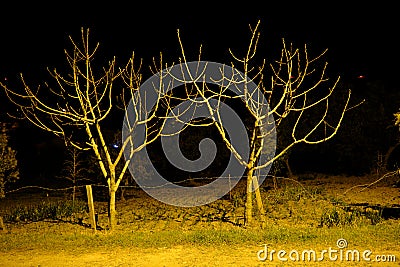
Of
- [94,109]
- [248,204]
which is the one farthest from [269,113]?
[94,109]

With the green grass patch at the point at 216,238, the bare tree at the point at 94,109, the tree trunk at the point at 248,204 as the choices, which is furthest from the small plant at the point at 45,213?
the tree trunk at the point at 248,204

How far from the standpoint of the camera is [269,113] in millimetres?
9078

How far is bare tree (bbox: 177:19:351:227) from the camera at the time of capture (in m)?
9.12

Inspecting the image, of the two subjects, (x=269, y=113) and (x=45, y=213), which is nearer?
(x=269, y=113)

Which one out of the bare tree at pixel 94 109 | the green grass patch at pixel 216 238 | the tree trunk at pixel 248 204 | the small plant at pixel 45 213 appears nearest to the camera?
the green grass patch at pixel 216 238

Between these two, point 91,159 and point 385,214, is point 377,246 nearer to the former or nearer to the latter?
point 385,214

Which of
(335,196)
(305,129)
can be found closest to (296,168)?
(305,129)

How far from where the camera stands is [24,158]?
24000mm

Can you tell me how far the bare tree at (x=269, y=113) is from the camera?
912cm

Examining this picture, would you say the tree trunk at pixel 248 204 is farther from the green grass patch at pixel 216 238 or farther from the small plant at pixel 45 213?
the small plant at pixel 45 213

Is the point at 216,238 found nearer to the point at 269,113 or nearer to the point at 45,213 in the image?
the point at 269,113

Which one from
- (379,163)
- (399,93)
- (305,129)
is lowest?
(379,163)

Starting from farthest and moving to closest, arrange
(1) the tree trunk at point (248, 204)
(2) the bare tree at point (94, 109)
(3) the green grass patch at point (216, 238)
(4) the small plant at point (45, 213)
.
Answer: (4) the small plant at point (45, 213)
(2) the bare tree at point (94, 109)
(1) the tree trunk at point (248, 204)
(3) the green grass patch at point (216, 238)

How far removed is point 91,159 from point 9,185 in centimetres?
733
